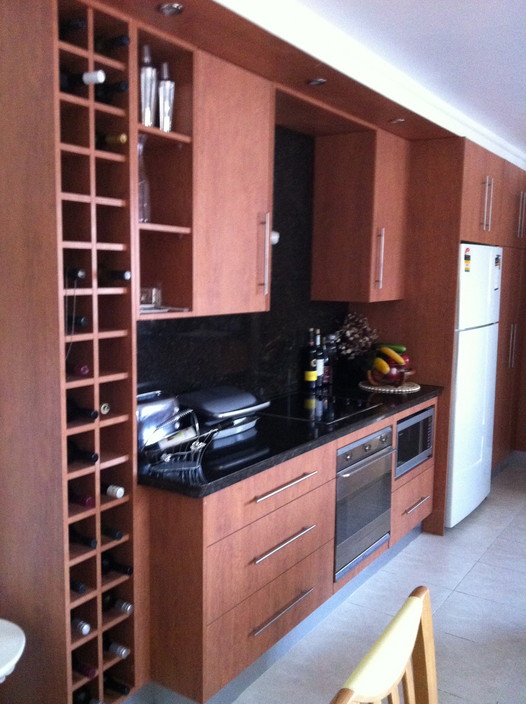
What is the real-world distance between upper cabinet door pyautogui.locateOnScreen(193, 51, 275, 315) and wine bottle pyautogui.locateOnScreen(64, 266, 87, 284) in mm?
489

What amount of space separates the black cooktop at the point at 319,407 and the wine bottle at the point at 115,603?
1078 mm

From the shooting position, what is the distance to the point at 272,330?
3281mm

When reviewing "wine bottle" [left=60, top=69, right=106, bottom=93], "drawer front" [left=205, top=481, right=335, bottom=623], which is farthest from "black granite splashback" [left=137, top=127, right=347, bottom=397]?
"wine bottle" [left=60, top=69, right=106, bottom=93]

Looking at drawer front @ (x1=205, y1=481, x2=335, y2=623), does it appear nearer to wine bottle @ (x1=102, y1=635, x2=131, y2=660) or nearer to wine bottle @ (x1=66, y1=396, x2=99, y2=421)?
wine bottle @ (x1=102, y1=635, x2=131, y2=660)

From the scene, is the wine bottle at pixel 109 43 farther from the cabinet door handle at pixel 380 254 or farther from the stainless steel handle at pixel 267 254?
the cabinet door handle at pixel 380 254

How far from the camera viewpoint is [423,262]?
12.0 ft

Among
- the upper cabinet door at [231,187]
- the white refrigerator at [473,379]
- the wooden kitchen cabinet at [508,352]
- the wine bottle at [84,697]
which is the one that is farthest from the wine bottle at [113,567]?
the wooden kitchen cabinet at [508,352]

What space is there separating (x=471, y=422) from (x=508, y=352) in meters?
1.05

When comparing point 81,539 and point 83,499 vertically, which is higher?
point 83,499

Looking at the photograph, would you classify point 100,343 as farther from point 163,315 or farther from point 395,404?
point 395,404

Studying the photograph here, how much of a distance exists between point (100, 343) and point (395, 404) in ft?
5.37

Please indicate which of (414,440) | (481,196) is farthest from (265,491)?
(481,196)

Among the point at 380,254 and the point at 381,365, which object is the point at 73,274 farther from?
the point at 381,365

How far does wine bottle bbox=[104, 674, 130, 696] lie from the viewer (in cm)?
209
